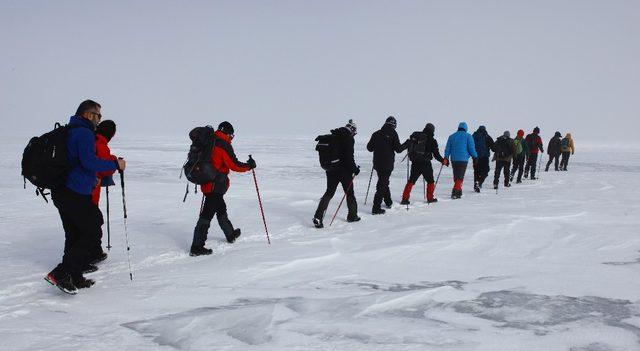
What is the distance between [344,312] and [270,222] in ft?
15.0

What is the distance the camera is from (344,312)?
3.73 m

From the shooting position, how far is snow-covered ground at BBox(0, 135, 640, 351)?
329 centimetres

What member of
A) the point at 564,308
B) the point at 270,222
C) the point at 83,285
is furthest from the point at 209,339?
the point at 270,222

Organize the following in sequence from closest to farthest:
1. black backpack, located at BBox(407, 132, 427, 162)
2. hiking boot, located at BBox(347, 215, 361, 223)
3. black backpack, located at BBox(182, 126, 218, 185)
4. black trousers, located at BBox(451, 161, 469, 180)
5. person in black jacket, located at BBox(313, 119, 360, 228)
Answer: black backpack, located at BBox(182, 126, 218, 185)
person in black jacket, located at BBox(313, 119, 360, 228)
hiking boot, located at BBox(347, 215, 361, 223)
black backpack, located at BBox(407, 132, 427, 162)
black trousers, located at BBox(451, 161, 469, 180)

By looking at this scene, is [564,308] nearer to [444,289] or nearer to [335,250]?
[444,289]

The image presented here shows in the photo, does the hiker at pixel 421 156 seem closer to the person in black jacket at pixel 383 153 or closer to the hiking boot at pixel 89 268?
the person in black jacket at pixel 383 153

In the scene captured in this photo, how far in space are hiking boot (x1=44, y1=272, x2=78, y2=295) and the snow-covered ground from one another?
0.25 feet

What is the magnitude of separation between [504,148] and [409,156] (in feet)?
15.7

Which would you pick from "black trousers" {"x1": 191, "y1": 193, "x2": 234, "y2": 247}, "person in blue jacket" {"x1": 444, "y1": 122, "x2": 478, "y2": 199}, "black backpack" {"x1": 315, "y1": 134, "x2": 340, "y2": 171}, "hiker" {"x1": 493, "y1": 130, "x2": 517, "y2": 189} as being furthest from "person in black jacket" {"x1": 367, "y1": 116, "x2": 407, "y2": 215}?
"hiker" {"x1": 493, "y1": 130, "x2": 517, "y2": 189}

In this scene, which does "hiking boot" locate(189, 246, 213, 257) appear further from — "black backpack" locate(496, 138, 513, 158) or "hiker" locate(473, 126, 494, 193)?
"black backpack" locate(496, 138, 513, 158)

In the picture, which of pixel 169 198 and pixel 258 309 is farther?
pixel 169 198

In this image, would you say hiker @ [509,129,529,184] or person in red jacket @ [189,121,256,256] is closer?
person in red jacket @ [189,121,256,256]

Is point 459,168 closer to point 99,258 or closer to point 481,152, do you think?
point 481,152

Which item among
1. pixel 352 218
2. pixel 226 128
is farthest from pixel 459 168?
pixel 226 128
